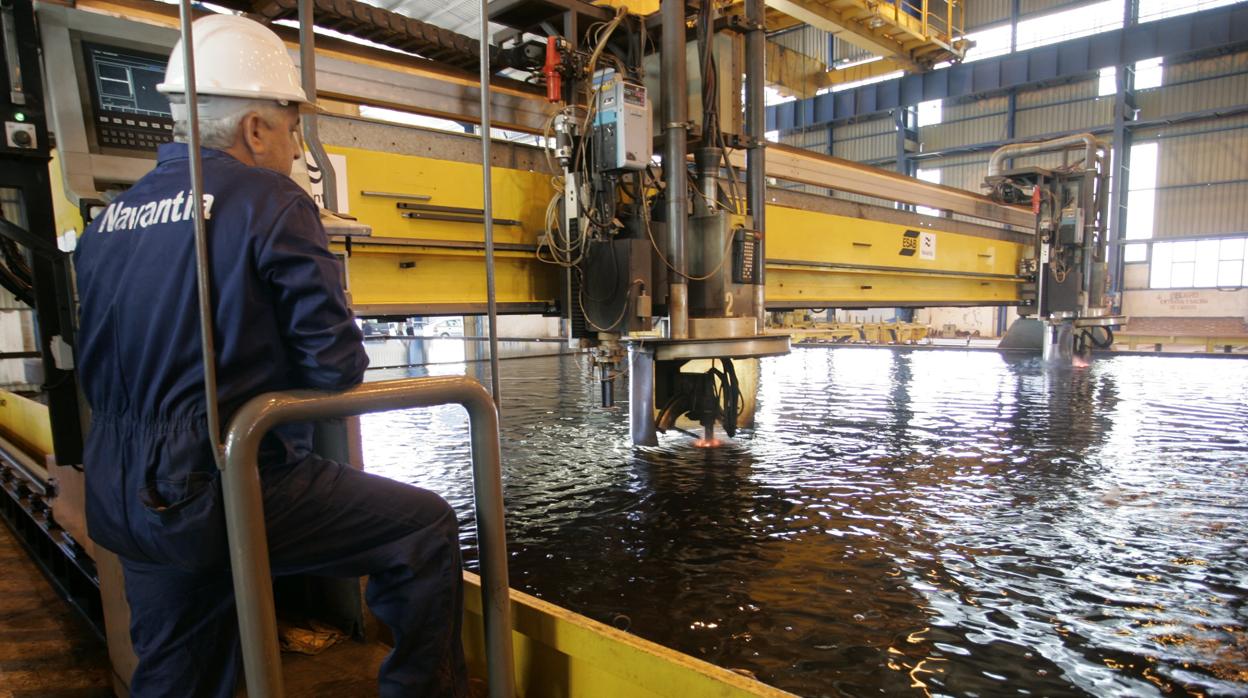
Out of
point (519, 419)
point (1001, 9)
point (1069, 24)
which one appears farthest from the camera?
point (1001, 9)

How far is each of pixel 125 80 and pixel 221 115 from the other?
779mm

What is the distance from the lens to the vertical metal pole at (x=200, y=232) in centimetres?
97

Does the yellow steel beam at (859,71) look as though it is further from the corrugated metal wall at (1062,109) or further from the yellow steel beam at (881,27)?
the corrugated metal wall at (1062,109)

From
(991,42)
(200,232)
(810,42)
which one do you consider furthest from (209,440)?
(810,42)

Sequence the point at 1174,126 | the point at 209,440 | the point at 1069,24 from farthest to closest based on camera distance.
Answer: the point at 1069,24 → the point at 1174,126 → the point at 209,440

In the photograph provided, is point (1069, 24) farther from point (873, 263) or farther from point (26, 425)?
point (26, 425)

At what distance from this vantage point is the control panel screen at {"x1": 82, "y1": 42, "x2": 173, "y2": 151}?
1.72 m

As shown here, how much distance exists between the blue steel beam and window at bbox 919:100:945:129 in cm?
325

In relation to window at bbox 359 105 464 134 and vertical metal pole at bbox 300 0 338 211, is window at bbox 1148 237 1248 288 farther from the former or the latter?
vertical metal pole at bbox 300 0 338 211

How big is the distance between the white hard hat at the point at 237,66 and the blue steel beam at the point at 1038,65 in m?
15.4

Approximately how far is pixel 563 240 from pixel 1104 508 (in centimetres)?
272

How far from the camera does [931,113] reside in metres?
20.2

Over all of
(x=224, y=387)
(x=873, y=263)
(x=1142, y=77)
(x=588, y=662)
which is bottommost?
(x=588, y=662)

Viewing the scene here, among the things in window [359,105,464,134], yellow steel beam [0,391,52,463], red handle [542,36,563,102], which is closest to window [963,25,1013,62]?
window [359,105,464,134]
